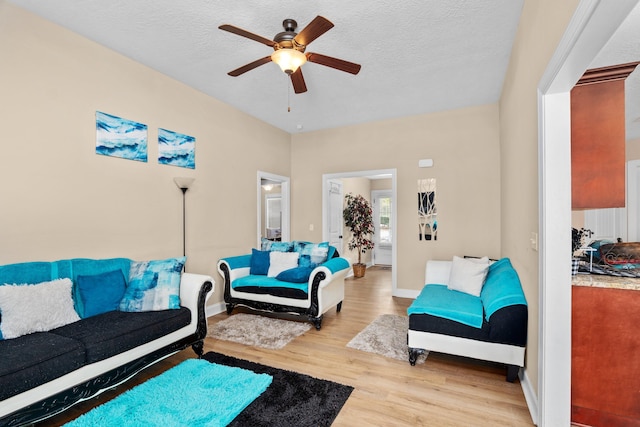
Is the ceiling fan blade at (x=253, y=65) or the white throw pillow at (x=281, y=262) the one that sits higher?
the ceiling fan blade at (x=253, y=65)

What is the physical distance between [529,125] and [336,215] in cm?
479

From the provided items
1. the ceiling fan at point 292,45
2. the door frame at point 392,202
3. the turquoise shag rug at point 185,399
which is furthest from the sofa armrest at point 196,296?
the door frame at point 392,202

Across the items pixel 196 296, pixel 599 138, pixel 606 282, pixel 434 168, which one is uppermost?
pixel 434 168

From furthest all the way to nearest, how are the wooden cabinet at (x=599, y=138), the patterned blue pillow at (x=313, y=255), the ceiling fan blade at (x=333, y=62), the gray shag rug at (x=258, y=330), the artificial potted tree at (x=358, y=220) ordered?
1. the artificial potted tree at (x=358, y=220)
2. the patterned blue pillow at (x=313, y=255)
3. the gray shag rug at (x=258, y=330)
4. the ceiling fan blade at (x=333, y=62)
5. the wooden cabinet at (x=599, y=138)

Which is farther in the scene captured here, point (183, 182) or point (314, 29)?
point (183, 182)

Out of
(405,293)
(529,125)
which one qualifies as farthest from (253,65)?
(405,293)

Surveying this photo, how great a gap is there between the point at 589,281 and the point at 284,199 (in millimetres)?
4874

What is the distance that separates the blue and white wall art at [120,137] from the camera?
3.05 m

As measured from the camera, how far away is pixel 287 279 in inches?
153

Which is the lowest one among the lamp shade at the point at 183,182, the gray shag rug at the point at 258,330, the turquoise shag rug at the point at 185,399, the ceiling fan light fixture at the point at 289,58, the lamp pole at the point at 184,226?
the gray shag rug at the point at 258,330

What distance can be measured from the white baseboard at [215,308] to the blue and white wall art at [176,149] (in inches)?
74.9

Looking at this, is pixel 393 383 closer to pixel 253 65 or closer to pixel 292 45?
pixel 292 45

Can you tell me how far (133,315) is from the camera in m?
2.54

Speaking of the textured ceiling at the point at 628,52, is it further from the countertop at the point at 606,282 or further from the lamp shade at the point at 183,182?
the lamp shade at the point at 183,182
